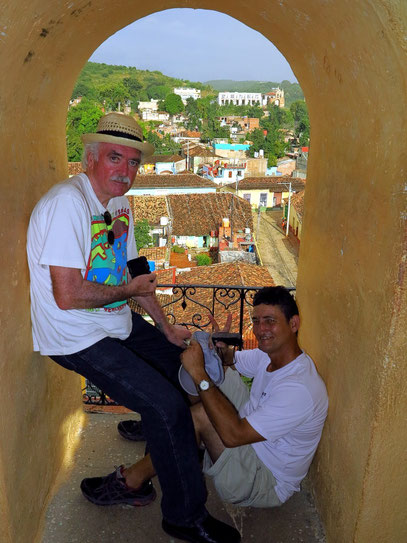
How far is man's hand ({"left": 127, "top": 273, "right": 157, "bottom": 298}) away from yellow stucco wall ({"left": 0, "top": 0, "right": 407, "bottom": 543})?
0.54m

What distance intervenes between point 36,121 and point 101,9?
68cm

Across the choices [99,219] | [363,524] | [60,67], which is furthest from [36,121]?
[363,524]

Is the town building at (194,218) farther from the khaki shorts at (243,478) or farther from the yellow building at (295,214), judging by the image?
the khaki shorts at (243,478)

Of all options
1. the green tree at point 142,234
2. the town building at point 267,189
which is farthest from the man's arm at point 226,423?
the town building at point 267,189

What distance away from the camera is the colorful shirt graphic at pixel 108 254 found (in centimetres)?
256

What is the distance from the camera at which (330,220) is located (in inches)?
107

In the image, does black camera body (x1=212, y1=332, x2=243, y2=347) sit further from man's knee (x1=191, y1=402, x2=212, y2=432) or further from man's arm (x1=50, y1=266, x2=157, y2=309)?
man's arm (x1=50, y1=266, x2=157, y2=309)

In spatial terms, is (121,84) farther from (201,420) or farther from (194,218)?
(201,420)

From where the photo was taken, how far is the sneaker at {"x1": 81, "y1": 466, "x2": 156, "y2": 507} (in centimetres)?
285

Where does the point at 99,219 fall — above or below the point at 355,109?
below

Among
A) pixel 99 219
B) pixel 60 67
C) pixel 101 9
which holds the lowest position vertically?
pixel 99 219

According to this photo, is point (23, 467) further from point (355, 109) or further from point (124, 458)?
point (355, 109)

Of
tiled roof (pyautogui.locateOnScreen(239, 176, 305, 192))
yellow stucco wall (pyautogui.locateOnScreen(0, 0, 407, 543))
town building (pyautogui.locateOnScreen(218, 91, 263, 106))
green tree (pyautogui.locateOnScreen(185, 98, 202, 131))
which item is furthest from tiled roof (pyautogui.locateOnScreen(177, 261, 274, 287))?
town building (pyautogui.locateOnScreen(218, 91, 263, 106))

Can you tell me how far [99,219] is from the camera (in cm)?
Answer: 259
